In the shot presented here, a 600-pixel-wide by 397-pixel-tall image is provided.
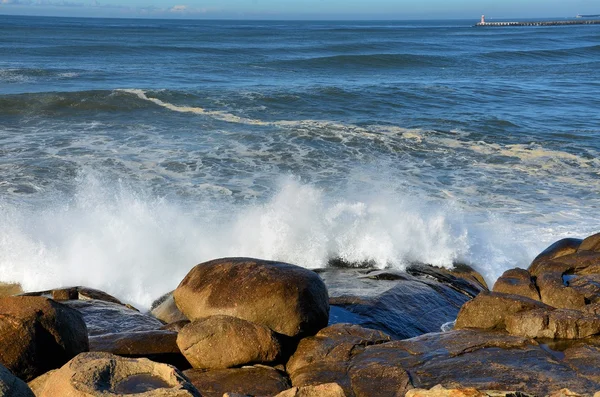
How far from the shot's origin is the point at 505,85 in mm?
28656

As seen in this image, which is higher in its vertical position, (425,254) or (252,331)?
(252,331)

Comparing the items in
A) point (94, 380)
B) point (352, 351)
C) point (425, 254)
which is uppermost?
point (94, 380)

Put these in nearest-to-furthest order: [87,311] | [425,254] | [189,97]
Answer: [87,311] → [425,254] → [189,97]

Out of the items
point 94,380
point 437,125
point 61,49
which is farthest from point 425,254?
point 61,49

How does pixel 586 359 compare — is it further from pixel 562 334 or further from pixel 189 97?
pixel 189 97

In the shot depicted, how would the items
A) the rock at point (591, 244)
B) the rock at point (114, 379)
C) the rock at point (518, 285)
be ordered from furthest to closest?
the rock at point (591, 244), the rock at point (518, 285), the rock at point (114, 379)

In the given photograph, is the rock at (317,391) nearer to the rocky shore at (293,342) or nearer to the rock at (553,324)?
the rocky shore at (293,342)

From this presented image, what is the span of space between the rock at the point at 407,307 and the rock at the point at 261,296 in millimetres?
772

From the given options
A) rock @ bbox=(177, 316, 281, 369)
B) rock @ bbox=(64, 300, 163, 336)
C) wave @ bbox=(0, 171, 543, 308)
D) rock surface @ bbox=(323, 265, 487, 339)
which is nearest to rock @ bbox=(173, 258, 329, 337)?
rock @ bbox=(177, 316, 281, 369)

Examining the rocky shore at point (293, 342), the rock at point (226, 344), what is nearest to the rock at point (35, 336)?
the rocky shore at point (293, 342)

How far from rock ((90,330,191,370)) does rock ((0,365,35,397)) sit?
79.2 inches

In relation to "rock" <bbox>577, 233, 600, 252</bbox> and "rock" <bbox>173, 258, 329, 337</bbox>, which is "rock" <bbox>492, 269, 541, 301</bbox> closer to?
"rock" <bbox>577, 233, 600, 252</bbox>

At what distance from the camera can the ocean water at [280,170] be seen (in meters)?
9.88

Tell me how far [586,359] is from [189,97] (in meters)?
19.8
